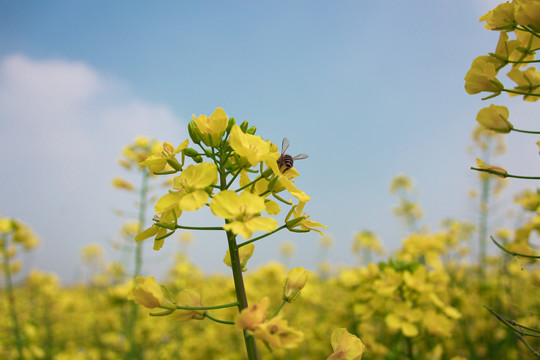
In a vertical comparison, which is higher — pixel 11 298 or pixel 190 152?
pixel 190 152

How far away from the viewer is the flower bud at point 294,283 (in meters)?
1.13

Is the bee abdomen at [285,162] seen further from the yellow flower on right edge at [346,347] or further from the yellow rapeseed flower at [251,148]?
the yellow flower on right edge at [346,347]

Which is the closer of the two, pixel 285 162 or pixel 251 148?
pixel 251 148

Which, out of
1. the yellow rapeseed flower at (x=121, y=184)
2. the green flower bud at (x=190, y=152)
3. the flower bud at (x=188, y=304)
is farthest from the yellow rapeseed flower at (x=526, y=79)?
the yellow rapeseed flower at (x=121, y=184)

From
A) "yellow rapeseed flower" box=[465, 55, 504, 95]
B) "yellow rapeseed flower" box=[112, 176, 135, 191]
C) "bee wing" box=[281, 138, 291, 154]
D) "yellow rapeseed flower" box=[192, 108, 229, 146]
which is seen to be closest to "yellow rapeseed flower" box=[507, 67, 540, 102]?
"yellow rapeseed flower" box=[465, 55, 504, 95]

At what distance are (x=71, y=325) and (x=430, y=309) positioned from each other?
843 centimetres

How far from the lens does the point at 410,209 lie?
7270 mm

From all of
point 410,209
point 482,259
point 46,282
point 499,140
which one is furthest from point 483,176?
point 46,282

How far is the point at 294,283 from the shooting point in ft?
3.74

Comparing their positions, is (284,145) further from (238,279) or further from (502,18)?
(502,18)

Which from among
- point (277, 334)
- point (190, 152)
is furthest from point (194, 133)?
point (277, 334)

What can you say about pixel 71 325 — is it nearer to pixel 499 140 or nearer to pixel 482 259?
pixel 482 259

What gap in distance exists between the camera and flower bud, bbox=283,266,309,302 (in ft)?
3.71

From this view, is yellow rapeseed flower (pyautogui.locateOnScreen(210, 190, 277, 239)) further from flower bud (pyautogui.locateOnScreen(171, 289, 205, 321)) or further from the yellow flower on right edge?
the yellow flower on right edge
